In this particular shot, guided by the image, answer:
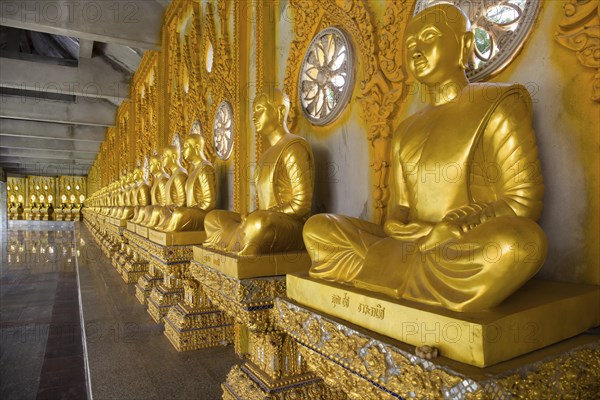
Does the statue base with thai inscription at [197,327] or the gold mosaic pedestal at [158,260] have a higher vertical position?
the gold mosaic pedestal at [158,260]

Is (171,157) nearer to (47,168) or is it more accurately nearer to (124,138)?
(124,138)

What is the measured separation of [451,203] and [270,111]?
1.54 m

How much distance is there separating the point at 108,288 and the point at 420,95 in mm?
5115

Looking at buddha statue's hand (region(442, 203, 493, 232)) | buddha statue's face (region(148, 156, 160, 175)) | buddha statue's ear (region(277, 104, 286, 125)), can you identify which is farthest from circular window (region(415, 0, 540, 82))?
buddha statue's face (region(148, 156, 160, 175))

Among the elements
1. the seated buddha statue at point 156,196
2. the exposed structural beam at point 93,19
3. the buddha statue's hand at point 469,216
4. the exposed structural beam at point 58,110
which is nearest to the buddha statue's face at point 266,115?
the buddha statue's hand at point 469,216

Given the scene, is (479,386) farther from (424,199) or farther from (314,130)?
(314,130)

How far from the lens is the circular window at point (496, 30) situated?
156 centimetres

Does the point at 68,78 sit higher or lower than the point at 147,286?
higher

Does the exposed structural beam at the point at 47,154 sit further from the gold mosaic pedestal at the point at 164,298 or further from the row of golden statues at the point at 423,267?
the row of golden statues at the point at 423,267

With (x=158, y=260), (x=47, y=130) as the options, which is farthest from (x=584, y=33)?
(x=47, y=130)

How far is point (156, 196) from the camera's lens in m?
5.77

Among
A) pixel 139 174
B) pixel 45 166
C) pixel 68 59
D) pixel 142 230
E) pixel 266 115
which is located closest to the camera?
pixel 266 115

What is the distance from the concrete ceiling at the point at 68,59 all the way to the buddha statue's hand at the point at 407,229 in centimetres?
656

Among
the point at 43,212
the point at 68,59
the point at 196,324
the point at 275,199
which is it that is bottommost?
the point at 196,324
